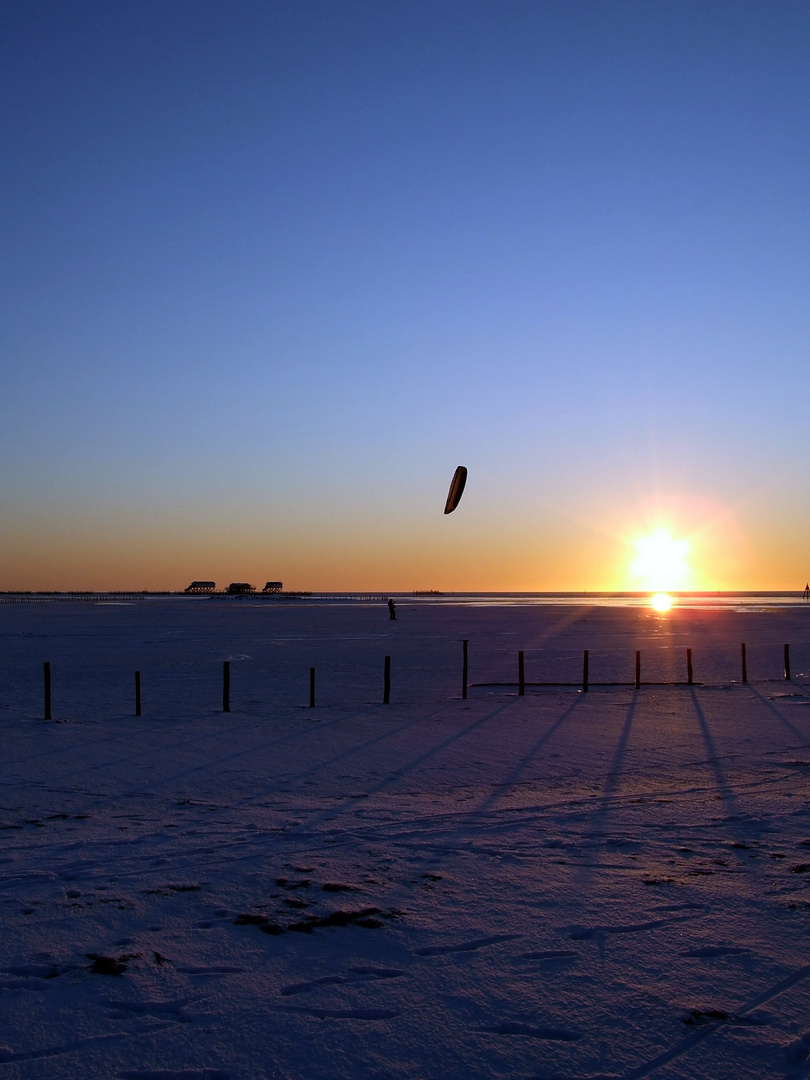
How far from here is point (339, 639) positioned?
42062 millimetres

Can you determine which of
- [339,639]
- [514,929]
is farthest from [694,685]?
[339,639]

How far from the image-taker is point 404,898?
675 cm

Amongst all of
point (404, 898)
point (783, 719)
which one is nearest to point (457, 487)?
point (783, 719)

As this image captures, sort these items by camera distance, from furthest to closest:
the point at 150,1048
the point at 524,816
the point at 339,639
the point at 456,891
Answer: the point at 339,639 < the point at 524,816 < the point at 456,891 < the point at 150,1048

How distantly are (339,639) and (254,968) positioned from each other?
36812mm

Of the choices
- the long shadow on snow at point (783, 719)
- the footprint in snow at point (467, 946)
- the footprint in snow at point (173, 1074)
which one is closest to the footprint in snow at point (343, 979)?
the footprint in snow at point (467, 946)

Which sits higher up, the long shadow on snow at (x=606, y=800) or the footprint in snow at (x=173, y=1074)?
the footprint in snow at (x=173, y=1074)

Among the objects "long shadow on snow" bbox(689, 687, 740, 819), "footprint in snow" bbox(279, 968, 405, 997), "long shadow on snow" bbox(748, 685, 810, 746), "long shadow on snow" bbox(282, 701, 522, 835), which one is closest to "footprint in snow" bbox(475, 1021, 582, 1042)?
"footprint in snow" bbox(279, 968, 405, 997)

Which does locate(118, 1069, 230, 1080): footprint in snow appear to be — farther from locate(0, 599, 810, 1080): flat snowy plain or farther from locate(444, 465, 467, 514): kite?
locate(444, 465, 467, 514): kite

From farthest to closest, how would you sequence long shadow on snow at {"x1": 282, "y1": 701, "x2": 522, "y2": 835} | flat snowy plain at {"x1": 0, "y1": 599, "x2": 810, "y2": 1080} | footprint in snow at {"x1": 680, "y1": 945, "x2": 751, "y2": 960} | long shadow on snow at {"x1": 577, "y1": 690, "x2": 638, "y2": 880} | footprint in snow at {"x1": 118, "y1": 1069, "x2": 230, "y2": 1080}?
long shadow on snow at {"x1": 282, "y1": 701, "x2": 522, "y2": 835} < long shadow on snow at {"x1": 577, "y1": 690, "x2": 638, "y2": 880} < footprint in snow at {"x1": 680, "y1": 945, "x2": 751, "y2": 960} < flat snowy plain at {"x1": 0, "y1": 599, "x2": 810, "y2": 1080} < footprint in snow at {"x1": 118, "y1": 1069, "x2": 230, "y2": 1080}

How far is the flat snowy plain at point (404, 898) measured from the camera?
14.9ft

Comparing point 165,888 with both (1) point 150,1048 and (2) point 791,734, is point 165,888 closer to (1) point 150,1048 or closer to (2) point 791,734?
(1) point 150,1048

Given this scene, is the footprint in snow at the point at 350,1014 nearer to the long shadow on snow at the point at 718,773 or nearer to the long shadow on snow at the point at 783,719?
the long shadow on snow at the point at 718,773

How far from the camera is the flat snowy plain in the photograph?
4543 millimetres
